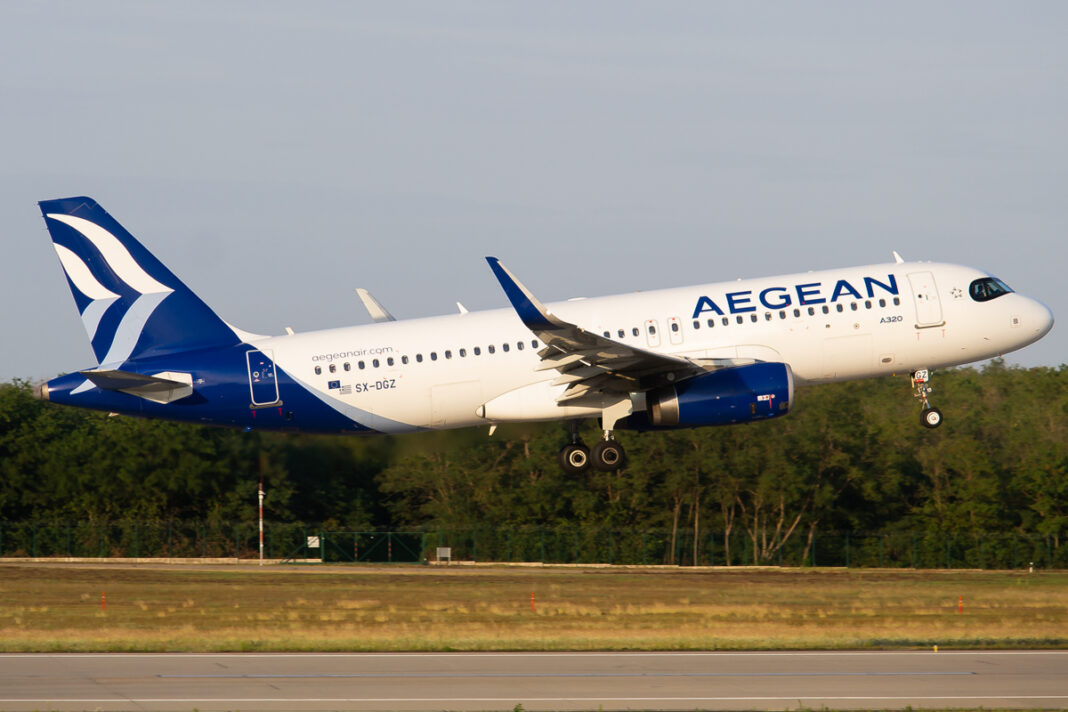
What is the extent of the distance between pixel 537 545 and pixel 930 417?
31.7 meters

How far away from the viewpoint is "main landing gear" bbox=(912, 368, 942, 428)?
132 ft

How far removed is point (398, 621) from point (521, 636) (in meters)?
4.80

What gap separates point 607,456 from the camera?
3906 centimetres

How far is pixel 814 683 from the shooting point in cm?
2448

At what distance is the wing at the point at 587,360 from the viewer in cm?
3397

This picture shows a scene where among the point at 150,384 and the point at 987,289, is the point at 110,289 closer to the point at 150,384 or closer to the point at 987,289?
the point at 150,384

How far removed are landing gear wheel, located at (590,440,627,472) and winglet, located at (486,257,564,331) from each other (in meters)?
5.92

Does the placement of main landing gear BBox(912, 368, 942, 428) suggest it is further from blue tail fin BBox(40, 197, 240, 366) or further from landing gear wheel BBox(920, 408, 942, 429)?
blue tail fin BBox(40, 197, 240, 366)

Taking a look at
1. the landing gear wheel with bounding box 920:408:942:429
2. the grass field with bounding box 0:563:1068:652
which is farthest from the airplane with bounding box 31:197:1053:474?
the grass field with bounding box 0:563:1068:652

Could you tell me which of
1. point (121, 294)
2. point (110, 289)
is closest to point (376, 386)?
point (121, 294)

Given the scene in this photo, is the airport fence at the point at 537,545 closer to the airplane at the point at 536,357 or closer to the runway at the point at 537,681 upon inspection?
the airplane at the point at 536,357

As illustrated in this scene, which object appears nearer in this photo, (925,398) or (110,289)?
(110,289)

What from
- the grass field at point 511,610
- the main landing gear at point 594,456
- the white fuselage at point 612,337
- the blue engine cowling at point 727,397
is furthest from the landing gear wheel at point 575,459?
the grass field at point 511,610

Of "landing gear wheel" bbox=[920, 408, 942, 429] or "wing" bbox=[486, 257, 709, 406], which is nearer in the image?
"wing" bbox=[486, 257, 709, 406]
